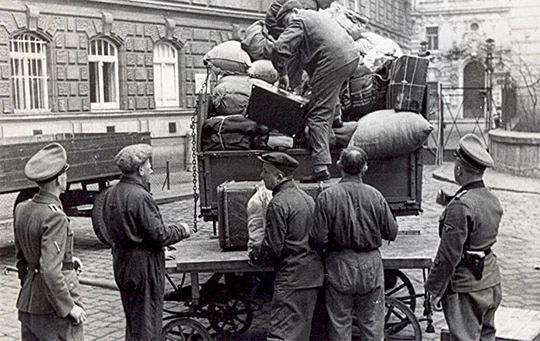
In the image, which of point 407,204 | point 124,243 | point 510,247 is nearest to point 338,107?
point 407,204

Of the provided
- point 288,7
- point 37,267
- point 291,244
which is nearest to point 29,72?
point 288,7

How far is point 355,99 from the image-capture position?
8133 millimetres

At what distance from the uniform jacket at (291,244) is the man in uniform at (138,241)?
78 cm

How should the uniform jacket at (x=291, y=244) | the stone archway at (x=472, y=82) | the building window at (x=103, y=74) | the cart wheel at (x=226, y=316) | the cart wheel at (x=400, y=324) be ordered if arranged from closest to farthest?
the uniform jacket at (x=291, y=244) → the cart wheel at (x=400, y=324) → the cart wheel at (x=226, y=316) → the building window at (x=103, y=74) → the stone archway at (x=472, y=82)

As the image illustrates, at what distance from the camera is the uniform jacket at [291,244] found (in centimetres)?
570

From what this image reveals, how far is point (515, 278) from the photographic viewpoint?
9.34 metres

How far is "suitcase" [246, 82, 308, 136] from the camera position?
7.04 meters

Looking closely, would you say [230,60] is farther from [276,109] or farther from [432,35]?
[432,35]

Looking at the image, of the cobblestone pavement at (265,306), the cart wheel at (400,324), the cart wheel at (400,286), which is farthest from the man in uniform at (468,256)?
the cart wheel at (400,286)

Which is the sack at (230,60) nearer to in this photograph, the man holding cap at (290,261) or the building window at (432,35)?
the man holding cap at (290,261)

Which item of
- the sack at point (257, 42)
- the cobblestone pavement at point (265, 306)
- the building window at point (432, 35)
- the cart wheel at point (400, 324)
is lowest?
the cobblestone pavement at point (265, 306)

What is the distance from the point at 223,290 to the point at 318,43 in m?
2.46

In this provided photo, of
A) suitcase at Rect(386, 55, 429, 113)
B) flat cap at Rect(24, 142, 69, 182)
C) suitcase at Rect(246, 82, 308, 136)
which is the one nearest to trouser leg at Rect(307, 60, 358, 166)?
suitcase at Rect(246, 82, 308, 136)

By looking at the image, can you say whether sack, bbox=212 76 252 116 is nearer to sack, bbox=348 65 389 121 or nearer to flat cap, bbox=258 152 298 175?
sack, bbox=348 65 389 121
